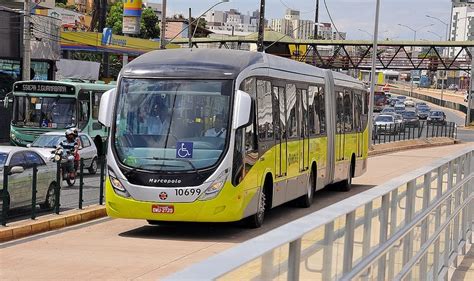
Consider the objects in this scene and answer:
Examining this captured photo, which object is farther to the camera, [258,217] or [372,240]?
[258,217]

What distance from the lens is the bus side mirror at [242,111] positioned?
15570 millimetres

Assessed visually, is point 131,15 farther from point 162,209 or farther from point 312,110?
point 162,209

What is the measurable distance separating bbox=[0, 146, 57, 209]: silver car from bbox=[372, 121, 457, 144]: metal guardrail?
3596 cm

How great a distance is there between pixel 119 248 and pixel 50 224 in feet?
8.44

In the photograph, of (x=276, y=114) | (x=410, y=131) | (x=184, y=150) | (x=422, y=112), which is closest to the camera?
(x=184, y=150)

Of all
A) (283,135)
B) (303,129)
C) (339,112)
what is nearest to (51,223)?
(283,135)

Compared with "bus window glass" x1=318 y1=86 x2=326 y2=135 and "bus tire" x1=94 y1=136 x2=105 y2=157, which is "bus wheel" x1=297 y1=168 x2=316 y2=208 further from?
"bus tire" x1=94 y1=136 x2=105 y2=157

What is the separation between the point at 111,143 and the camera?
1593 centimetres

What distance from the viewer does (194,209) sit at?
50.5ft

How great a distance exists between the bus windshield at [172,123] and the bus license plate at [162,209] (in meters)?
0.62

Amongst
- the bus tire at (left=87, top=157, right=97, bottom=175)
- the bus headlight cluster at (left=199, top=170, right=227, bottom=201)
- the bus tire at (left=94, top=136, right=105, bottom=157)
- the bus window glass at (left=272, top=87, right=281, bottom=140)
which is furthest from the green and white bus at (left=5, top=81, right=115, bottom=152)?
the bus headlight cluster at (left=199, top=170, right=227, bottom=201)

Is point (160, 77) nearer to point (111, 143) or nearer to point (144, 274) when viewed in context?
point (111, 143)

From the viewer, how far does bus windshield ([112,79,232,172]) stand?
611 inches

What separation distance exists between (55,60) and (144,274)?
137 ft
